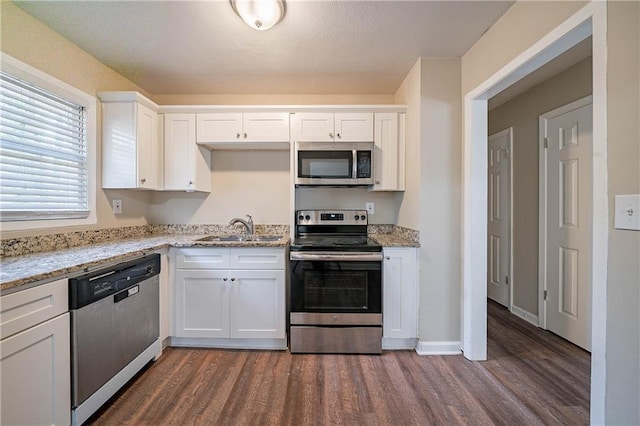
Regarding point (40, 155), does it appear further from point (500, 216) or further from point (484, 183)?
point (500, 216)

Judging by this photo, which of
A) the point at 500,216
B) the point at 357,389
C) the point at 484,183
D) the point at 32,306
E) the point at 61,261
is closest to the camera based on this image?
the point at 32,306

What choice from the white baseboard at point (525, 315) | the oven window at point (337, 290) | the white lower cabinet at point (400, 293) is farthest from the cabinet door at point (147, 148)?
the white baseboard at point (525, 315)

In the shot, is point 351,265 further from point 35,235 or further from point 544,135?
point 544,135

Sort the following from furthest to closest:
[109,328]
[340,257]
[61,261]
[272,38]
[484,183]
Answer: [340,257] < [484,183] < [272,38] < [109,328] < [61,261]

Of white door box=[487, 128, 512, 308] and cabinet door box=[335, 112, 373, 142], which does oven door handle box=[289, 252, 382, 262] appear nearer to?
cabinet door box=[335, 112, 373, 142]

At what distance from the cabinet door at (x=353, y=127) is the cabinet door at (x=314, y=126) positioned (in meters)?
0.07

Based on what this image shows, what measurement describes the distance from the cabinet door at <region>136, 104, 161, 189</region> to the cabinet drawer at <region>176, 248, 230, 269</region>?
726mm

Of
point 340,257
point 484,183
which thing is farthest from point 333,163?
point 484,183

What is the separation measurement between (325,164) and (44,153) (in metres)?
2.00

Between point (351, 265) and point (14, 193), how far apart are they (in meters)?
2.22

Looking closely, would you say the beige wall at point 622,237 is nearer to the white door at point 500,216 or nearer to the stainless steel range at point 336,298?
the stainless steel range at point 336,298

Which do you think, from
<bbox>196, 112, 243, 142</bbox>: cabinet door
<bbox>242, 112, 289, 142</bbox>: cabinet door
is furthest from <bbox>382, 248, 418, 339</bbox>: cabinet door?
<bbox>196, 112, 243, 142</bbox>: cabinet door

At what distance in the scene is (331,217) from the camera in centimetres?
278

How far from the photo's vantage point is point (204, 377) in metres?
1.91
